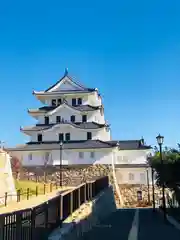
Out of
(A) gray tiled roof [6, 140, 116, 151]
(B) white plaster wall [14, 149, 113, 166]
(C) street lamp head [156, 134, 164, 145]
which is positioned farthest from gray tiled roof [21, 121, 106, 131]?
(C) street lamp head [156, 134, 164, 145]

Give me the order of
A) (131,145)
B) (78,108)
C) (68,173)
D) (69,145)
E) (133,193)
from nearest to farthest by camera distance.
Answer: (68,173), (69,145), (133,193), (78,108), (131,145)

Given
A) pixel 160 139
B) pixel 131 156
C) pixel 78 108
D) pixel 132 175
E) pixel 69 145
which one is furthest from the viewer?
pixel 78 108

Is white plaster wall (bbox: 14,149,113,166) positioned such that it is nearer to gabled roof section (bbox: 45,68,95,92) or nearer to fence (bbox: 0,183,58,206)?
gabled roof section (bbox: 45,68,95,92)

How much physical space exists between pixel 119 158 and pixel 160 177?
71.3ft

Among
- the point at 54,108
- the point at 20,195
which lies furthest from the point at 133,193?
the point at 20,195

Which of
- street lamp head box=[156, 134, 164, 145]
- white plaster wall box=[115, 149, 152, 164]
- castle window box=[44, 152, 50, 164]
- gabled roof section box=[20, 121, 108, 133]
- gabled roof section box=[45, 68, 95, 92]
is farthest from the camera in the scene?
gabled roof section box=[45, 68, 95, 92]

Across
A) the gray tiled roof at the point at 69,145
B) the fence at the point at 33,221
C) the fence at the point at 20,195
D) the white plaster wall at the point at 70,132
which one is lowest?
the fence at the point at 20,195

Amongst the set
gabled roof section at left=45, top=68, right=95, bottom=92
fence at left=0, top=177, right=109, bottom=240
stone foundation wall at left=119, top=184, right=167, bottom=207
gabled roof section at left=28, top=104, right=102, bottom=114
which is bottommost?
stone foundation wall at left=119, top=184, right=167, bottom=207

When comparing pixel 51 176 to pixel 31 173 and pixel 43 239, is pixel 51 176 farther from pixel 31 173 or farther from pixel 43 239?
pixel 43 239

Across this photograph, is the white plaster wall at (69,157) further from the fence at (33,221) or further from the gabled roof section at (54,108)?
the fence at (33,221)

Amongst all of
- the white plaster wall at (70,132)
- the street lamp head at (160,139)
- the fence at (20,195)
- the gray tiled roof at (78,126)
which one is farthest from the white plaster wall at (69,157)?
the street lamp head at (160,139)

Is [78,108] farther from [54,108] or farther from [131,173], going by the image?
[131,173]

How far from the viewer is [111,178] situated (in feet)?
141

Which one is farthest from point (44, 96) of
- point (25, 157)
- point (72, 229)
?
point (72, 229)
